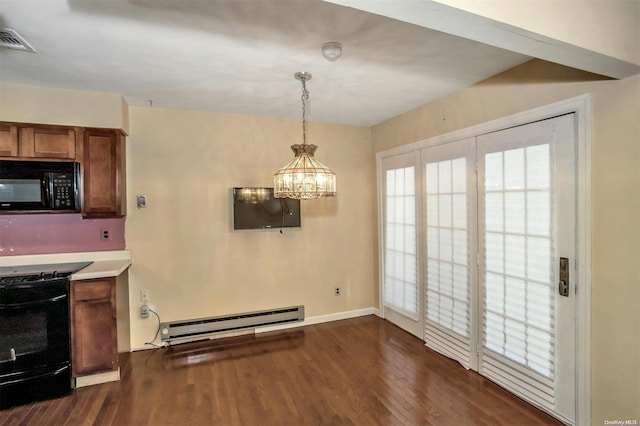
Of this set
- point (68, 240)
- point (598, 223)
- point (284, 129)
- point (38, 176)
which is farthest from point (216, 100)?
point (598, 223)

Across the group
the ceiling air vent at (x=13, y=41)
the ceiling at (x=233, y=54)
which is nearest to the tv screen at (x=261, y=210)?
the ceiling at (x=233, y=54)

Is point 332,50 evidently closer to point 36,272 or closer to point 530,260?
point 530,260

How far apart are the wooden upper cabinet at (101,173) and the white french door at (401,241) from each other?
3.06 metres

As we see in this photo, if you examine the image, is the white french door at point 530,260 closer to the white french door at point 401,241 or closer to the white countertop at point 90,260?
the white french door at point 401,241

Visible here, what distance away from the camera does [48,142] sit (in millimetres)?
2855

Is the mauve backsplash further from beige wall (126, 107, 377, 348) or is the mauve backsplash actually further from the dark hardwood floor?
the dark hardwood floor

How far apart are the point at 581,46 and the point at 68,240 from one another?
425 centimetres

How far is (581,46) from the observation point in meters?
1.50

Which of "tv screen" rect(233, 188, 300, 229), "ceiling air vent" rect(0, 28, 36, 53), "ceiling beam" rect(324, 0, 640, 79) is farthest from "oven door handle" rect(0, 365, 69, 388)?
"ceiling beam" rect(324, 0, 640, 79)

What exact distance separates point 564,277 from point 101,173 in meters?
3.98

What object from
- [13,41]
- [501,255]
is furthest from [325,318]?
[13,41]

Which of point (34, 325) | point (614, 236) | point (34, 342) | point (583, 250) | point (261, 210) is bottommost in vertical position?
point (34, 342)

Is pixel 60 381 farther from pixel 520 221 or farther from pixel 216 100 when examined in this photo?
pixel 520 221

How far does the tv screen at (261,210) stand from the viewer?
372 centimetres
